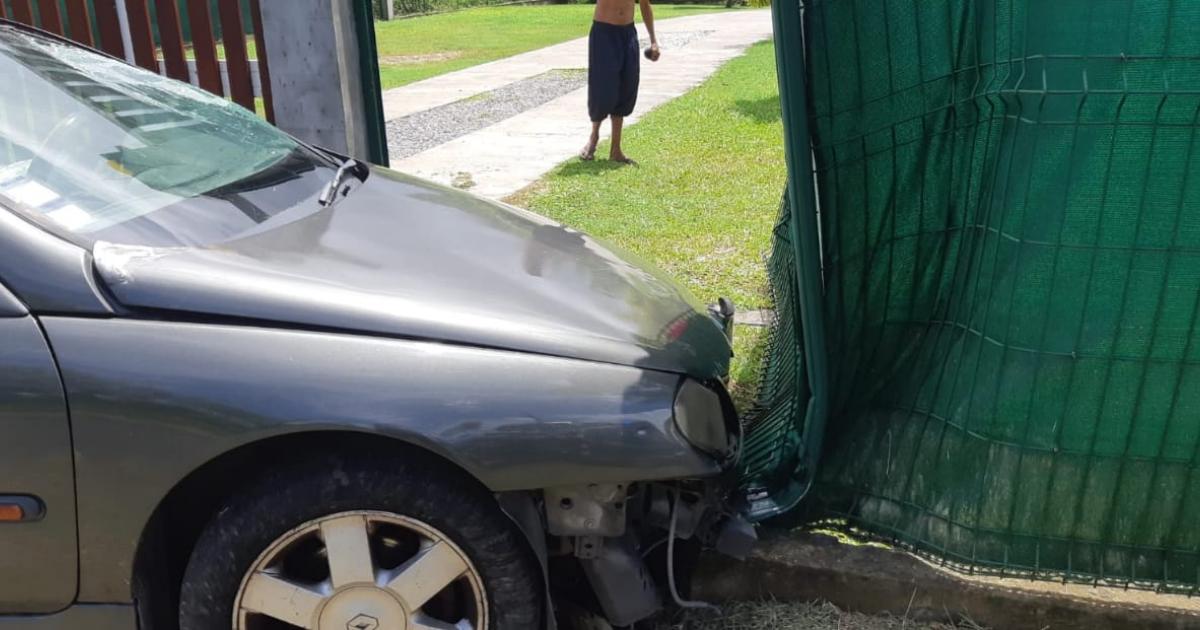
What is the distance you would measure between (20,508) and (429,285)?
964mm

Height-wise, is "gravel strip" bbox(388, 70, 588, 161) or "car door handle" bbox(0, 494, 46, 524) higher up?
"car door handle" bbox(0, 494, 46, 524)

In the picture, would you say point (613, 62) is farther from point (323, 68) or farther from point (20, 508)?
point (20, 508)

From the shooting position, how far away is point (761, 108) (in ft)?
37.5

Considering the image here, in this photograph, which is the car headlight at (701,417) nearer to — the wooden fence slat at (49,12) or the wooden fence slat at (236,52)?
the wooden fence slat at (236,52)

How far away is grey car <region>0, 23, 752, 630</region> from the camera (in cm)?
205

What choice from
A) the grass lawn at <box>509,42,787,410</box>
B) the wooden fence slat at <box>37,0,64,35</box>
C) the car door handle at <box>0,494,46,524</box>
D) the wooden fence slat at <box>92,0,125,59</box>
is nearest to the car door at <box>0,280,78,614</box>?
the car door handle at <box>0,494,46,524</box>

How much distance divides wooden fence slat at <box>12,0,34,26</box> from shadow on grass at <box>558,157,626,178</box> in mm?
3950

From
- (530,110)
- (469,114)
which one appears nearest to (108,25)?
(469,114)

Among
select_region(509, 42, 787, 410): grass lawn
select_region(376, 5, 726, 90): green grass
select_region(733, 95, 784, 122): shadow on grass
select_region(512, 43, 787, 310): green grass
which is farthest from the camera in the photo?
select_region(376, 5, 726, 90): green grass

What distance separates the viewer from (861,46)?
108 inches

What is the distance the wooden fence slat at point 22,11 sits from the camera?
514 centimetres

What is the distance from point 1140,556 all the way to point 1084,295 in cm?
71

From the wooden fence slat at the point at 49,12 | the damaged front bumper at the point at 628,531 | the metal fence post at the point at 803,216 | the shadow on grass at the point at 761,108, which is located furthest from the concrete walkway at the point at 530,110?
the damaged front bumper at the point at 628,531

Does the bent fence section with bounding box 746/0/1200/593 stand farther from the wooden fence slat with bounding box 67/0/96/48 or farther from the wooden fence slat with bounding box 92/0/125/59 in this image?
the wooden fence slat with bounding box 67/0/96/48
